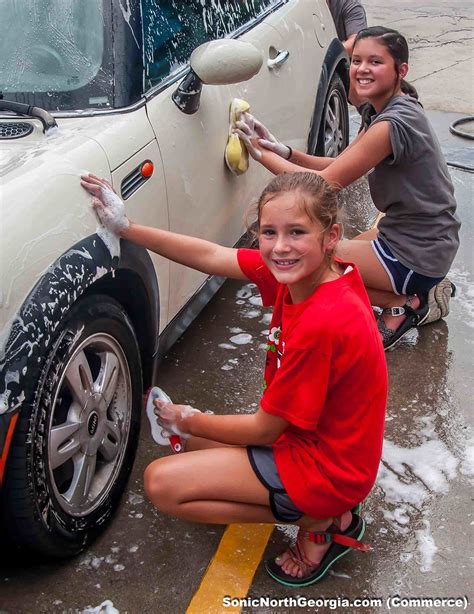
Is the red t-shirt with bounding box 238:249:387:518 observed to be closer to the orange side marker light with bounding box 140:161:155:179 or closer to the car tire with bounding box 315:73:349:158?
the orange side marker light with bounding box 140:161:155:179

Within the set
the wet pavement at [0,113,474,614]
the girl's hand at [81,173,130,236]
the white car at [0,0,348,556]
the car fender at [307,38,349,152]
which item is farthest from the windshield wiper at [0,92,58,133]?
the car fender at [307,38,349,152]

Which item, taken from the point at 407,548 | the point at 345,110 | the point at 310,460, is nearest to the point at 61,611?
the point at 310,460

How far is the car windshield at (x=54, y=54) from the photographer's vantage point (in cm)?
→ 265

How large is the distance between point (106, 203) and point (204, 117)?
0.82m

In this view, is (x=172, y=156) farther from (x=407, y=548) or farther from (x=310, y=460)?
(x=407, y=548)

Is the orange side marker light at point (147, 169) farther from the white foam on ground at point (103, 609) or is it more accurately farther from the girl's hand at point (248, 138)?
the white foam on ground at point (103, 609)

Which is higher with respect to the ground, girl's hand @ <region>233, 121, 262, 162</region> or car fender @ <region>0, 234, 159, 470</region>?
car fender @ <region>0, 234, 159, 470</region>

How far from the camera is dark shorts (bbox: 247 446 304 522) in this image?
7.75ft

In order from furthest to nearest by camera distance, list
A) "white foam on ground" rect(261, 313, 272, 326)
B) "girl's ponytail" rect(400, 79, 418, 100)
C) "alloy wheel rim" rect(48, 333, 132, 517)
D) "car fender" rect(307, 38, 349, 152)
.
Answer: "car fender" rect(307, 38, 349, 152), "white foam on ground" rect(261, 313, 272, 326), "girl's ponytail" rect(400, 79, 418, 100), "alloy wheel rim" rect(48, 333, 132, 517)

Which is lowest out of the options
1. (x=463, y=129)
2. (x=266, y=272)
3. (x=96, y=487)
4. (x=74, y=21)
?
(x=463, y=129)

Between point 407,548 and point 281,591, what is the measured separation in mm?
441

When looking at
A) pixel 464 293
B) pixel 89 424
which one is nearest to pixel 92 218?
pixel 89 424

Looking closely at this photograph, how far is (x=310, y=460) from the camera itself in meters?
2.33

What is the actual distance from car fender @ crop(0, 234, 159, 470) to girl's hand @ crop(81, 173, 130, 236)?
7cm
